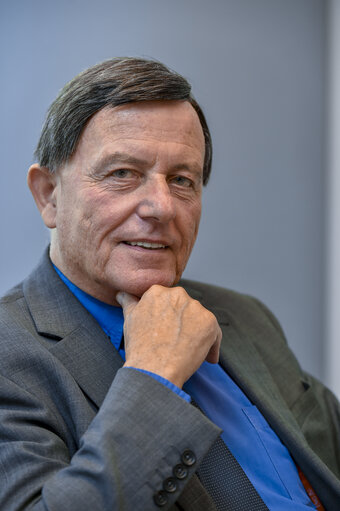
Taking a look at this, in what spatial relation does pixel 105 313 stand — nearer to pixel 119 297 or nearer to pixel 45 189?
pixel 119 297

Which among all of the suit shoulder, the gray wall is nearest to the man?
the suit shoulder

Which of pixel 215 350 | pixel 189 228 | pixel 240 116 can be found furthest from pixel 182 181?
pixel 240 116

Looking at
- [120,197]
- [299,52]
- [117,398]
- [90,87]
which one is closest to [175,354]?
[117,398]

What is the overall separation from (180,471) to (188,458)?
0.03 metres

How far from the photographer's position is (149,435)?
1.06 metres

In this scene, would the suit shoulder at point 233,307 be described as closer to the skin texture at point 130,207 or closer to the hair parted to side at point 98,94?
the skin texture at point 130,207

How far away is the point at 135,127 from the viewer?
139 cm

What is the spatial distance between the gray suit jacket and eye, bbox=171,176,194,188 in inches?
15.9

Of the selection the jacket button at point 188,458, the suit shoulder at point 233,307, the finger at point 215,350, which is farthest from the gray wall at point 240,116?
the jacket button at point 188,458

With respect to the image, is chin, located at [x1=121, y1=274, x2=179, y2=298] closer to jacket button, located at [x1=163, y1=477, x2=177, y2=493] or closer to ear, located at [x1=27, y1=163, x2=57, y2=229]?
ear, located at [x1=27, y1=163, x2=57, y2=229]

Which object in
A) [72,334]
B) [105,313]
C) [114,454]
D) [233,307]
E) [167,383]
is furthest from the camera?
[233,307]

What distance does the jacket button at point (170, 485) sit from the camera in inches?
41.4

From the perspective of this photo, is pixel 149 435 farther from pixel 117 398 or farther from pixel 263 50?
pixel 263 50

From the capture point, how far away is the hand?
117 cm
